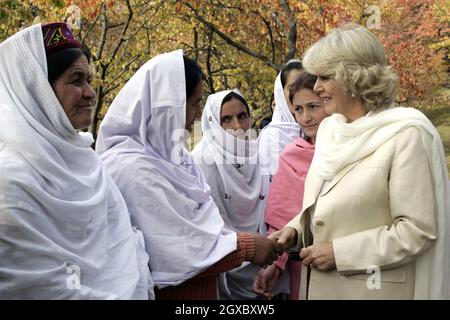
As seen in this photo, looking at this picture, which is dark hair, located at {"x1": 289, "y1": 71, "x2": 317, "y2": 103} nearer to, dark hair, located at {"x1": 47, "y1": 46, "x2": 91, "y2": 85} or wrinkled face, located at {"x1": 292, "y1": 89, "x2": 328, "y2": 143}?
wrinkled face, located at {"x1": 292, "y1": 89, "x2": 328, "y2": 143}

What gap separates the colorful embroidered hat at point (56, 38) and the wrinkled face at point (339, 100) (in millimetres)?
1130

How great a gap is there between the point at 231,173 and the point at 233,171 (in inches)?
0.7

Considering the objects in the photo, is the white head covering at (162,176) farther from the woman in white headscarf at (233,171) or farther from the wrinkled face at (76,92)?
the woman in white headscarf at (233,171)

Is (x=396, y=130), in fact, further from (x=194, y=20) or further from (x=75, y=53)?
(x=194, y=20)

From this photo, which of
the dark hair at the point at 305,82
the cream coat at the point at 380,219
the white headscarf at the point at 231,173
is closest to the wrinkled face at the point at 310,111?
the dark hair at the point at 305,82

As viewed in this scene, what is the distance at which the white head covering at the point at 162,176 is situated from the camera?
106 inches

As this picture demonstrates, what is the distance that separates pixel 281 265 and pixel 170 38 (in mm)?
9669

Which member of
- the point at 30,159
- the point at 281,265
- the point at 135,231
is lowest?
the point at 281,265

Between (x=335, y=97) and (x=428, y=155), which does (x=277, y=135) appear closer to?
(x=335, y=97)

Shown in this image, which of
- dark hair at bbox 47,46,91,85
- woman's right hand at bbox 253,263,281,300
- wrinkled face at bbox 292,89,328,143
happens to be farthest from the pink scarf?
dark hair at bbox 47,46,91,85

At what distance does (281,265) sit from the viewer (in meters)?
3.34

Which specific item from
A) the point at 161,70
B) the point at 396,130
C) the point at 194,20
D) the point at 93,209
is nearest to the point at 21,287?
the point at 93,209

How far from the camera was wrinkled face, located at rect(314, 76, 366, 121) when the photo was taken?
8.22 ft

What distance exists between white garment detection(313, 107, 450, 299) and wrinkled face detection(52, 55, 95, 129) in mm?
1130
